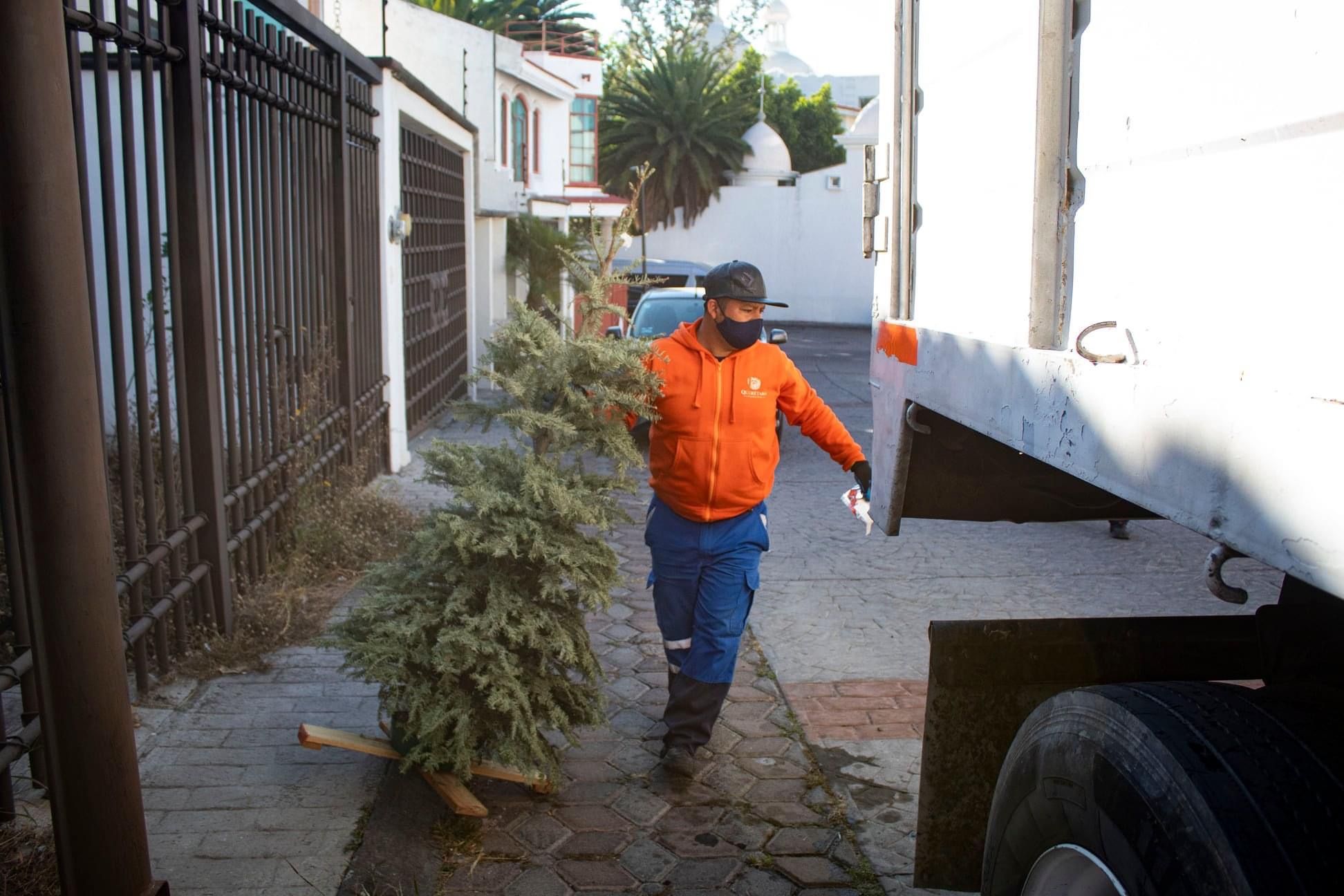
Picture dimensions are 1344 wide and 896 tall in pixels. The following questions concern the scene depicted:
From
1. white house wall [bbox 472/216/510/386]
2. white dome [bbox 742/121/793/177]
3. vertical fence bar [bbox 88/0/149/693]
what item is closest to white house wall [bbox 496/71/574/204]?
white house wall [bbox 472/216/510/386]

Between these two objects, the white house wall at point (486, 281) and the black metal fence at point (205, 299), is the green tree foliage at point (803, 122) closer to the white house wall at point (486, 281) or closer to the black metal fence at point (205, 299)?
the white house wall at point (486, 281)

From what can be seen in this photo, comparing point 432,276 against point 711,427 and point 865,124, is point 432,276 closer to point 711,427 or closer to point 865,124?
point 711,427

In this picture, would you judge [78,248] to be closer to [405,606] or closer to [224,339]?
[405,606]

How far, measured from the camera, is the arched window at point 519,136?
29719mm

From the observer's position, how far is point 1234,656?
8.46ft

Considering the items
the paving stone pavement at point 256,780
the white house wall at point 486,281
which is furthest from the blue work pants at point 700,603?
the white house wall at point 486,281

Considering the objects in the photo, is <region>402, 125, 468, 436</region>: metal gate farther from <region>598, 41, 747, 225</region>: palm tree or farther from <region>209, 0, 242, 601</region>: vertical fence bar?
<region>598, 41, 747, 225</region>: palm tree

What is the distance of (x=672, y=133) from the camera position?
4653cm

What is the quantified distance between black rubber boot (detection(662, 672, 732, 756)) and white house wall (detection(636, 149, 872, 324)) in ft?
125

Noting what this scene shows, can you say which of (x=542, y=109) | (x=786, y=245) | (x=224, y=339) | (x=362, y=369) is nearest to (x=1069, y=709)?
(x=224, y=339)

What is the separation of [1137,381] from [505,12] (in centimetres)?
4157

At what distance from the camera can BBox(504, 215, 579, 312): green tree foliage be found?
2206 centimetres

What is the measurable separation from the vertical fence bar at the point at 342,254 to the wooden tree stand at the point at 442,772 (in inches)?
159

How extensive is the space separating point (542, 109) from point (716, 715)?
99.3 feet
